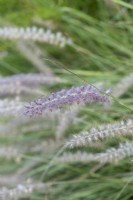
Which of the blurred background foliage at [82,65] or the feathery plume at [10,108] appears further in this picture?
the blurred background foliage at [82,65]

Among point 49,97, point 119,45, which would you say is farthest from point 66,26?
point 49,97

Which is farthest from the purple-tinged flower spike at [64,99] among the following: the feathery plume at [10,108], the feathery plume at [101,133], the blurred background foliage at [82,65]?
the blurred background foliage at [82,65]

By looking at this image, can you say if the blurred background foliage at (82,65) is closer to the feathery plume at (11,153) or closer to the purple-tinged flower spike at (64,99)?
the feathery plume at (11,153)

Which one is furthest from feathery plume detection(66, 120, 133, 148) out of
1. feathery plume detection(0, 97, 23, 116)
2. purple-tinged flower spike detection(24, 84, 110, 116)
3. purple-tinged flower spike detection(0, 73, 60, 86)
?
purple-tinged flower spike detection(0, 73, 60, 86)

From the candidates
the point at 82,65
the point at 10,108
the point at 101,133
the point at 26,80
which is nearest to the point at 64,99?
the point at 101,133

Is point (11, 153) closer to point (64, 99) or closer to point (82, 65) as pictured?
point (82, 65)
